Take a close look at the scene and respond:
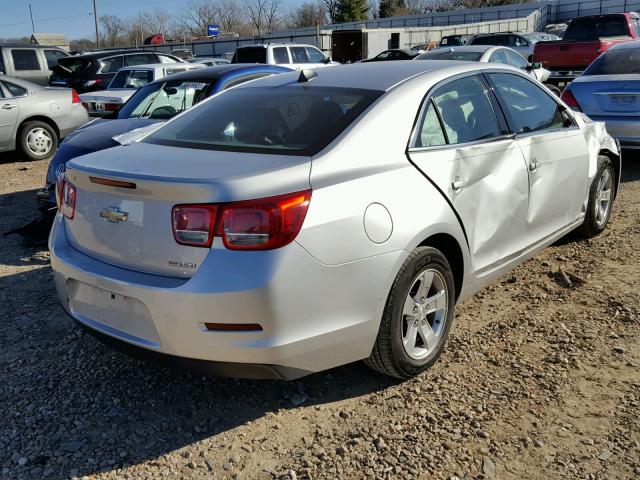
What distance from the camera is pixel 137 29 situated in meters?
92.8

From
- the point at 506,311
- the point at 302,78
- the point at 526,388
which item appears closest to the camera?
the point at 526,388

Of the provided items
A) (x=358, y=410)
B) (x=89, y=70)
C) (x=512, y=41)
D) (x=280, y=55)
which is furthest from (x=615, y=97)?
(x=512, y=41)

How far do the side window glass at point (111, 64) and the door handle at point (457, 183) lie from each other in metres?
14.0

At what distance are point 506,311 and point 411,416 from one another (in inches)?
57.2

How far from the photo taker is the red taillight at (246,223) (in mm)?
2541

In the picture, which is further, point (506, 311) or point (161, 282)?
point (506, 311)

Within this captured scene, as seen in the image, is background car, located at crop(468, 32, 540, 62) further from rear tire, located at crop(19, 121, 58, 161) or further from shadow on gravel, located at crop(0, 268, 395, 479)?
shadow on gravel, located at crop(0, 268, 395, 479)

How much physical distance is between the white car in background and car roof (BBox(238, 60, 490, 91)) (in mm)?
7666

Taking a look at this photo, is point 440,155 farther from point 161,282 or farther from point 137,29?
point 137,29

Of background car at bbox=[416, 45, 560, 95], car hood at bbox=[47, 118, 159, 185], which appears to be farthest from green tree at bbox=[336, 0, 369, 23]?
car hood at bbox=[47, 118, 159, 185]

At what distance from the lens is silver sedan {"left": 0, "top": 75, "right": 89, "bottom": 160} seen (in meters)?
10.3

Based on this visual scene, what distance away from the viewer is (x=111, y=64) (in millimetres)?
15727

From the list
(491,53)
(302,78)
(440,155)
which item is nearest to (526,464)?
(440,155)

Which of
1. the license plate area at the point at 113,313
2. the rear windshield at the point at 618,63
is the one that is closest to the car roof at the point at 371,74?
the license plate area at the point at 113,313
